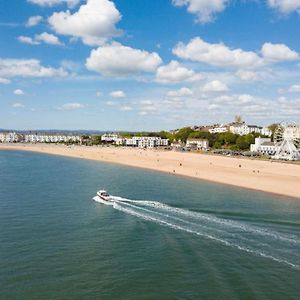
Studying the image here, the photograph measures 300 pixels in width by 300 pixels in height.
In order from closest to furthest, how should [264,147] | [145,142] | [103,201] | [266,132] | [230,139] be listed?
[103,201] < [264,147] < [230,139] < [266,132] < [145,142]

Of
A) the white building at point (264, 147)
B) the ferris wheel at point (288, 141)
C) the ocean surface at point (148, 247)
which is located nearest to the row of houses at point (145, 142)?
the white building at point (264, 147)

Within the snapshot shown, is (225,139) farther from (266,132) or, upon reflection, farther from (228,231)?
(228,231)

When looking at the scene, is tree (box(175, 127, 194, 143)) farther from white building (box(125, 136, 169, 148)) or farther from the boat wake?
the boat wake

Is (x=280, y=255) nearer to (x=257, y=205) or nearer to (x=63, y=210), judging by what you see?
(x=257, y=205)

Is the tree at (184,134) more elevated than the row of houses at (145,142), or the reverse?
the tree at (184,134)

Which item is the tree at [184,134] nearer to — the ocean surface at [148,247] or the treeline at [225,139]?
the treeline at [225,139]

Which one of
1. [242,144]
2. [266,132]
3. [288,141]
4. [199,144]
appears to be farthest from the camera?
[266,132]

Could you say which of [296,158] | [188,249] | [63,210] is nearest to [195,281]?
[188,249]

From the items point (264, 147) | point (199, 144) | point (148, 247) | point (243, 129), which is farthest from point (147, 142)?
point (148, 247)
